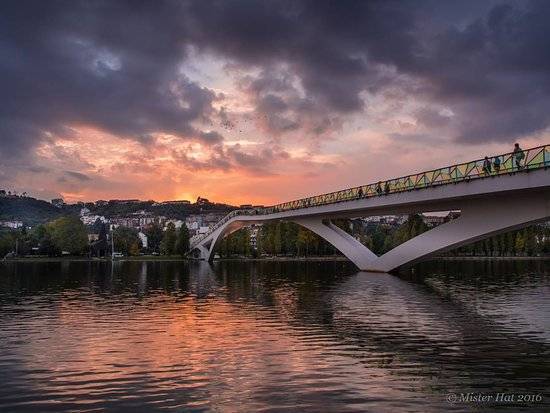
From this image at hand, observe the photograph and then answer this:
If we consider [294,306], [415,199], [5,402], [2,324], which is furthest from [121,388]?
[415,199]

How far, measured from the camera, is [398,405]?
939 centimetres

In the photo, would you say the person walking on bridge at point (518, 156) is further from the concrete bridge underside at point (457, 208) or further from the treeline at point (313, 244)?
the treeline at point (313, 244)

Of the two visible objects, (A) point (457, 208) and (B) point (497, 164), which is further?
(A) point (457, 208)

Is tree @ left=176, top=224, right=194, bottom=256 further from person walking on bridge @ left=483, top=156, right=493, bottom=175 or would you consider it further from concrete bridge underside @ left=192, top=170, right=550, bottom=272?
person walking on bridge @ left=483, top=156, right=493, bottom=175

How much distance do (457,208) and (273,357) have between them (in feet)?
94.3

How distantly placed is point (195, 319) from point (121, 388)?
10.00 metres

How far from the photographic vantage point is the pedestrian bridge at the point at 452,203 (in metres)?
30.0

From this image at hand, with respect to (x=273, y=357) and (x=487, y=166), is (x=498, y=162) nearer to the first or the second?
(x=487, y=166)

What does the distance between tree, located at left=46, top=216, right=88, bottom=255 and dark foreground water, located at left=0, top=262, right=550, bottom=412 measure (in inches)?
4069

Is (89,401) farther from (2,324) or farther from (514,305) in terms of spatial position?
(514,305)

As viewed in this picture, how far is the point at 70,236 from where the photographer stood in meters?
124

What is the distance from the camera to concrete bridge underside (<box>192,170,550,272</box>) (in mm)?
30859

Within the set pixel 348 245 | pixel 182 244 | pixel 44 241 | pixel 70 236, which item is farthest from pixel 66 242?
pixel 348 245

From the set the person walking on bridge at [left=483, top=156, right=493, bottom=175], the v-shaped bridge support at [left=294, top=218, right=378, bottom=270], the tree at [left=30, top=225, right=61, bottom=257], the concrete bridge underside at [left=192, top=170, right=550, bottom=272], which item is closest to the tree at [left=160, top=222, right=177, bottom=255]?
the tree at [left=30, top=225, right=61, bottom=257]
